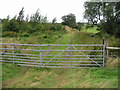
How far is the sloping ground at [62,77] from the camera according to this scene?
21.3ft

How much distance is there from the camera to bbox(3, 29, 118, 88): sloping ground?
21.3ft

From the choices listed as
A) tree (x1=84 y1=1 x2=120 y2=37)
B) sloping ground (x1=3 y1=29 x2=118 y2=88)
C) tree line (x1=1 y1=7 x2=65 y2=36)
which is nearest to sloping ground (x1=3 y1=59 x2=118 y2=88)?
sloping ground (x1=3 y1=29 x2=118 y2=88)

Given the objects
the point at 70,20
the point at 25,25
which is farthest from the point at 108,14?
the point at 70,20

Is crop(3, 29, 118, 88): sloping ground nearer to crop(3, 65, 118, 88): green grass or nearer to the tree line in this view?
crop(3, 65, 118, 88): green grass

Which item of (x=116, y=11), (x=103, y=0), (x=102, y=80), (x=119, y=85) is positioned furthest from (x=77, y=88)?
(x=103, y=0)

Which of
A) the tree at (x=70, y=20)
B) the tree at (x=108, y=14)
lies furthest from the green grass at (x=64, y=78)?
the tree at (x=70, y=20)

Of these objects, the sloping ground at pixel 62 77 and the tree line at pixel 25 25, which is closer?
the sloping ground at pixel 62 77

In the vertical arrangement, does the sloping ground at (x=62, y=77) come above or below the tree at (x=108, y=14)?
below

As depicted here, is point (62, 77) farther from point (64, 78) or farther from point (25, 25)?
point (25, 25)

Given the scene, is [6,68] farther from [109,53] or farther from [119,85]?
[119,85]

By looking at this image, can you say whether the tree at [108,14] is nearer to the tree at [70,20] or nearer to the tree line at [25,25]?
the tree line at [25,25]

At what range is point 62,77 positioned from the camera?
797 cm

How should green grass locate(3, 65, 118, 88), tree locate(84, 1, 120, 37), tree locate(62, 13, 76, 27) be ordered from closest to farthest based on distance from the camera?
green grass locate(3, 65, 118, 88) → tree locate(84, 1, 120, 37) → tree locate(62, 13, 76, 27)

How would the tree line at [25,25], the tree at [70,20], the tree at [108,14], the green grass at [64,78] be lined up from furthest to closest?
the tree at [70,20] → the tree line at [25,25] → the tree at [108,14] → the green grass at [64,78]
